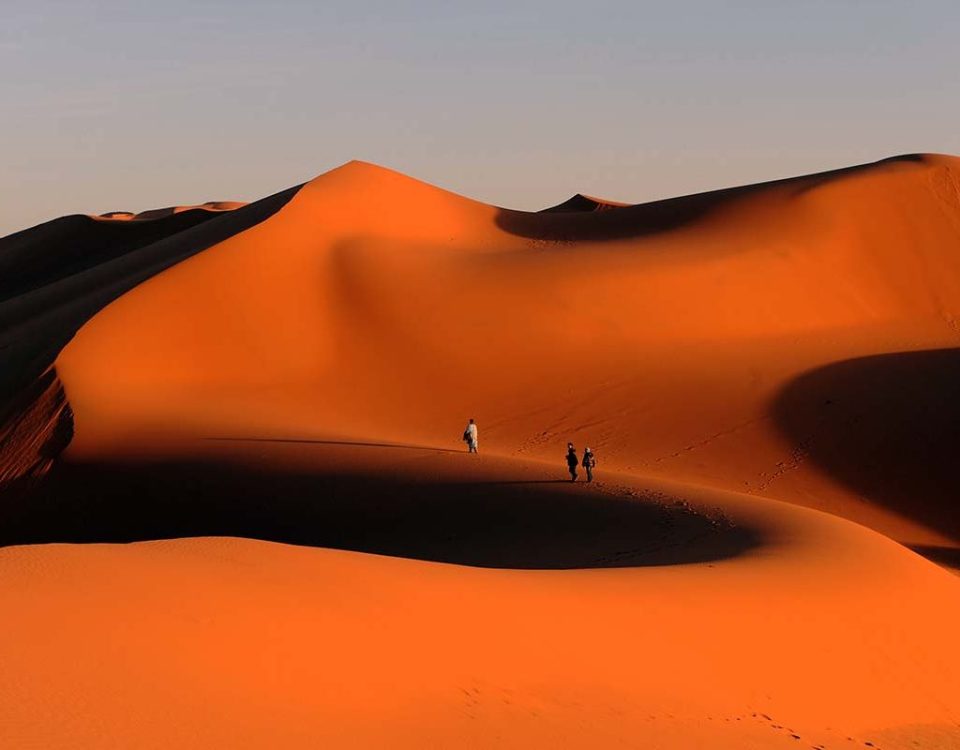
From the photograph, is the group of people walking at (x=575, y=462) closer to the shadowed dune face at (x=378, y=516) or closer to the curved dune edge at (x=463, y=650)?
the shadowed dune face at (x=378, y=516)

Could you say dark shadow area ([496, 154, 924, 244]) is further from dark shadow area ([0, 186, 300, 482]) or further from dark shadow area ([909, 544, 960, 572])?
dark shadow area ([909, 544, 960, 572])

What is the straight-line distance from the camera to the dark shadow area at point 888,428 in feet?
84.4

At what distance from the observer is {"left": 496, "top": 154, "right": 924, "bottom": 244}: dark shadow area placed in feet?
145

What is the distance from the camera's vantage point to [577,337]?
32.8 metres

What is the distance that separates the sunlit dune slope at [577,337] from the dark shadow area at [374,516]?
1.87 metres

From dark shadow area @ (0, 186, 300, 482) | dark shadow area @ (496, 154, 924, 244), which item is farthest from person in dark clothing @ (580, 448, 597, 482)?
dark shadow area @ (496, 154, 924, 244)

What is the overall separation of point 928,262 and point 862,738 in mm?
31133

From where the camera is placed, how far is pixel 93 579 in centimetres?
987

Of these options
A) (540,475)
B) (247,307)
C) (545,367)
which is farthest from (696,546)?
(247,307)

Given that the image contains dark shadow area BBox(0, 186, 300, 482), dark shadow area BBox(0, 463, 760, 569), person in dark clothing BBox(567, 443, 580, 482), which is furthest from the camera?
dark shadow area BBox(0, 186, 300, 482)

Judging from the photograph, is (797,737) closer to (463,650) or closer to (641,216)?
(463,650)

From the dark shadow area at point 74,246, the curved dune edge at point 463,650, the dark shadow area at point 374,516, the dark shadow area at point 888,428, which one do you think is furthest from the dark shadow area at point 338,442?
the dark shadow area at point 74,246

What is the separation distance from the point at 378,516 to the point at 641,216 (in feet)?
94.0

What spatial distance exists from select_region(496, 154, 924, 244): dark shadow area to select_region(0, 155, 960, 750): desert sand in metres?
0.23
